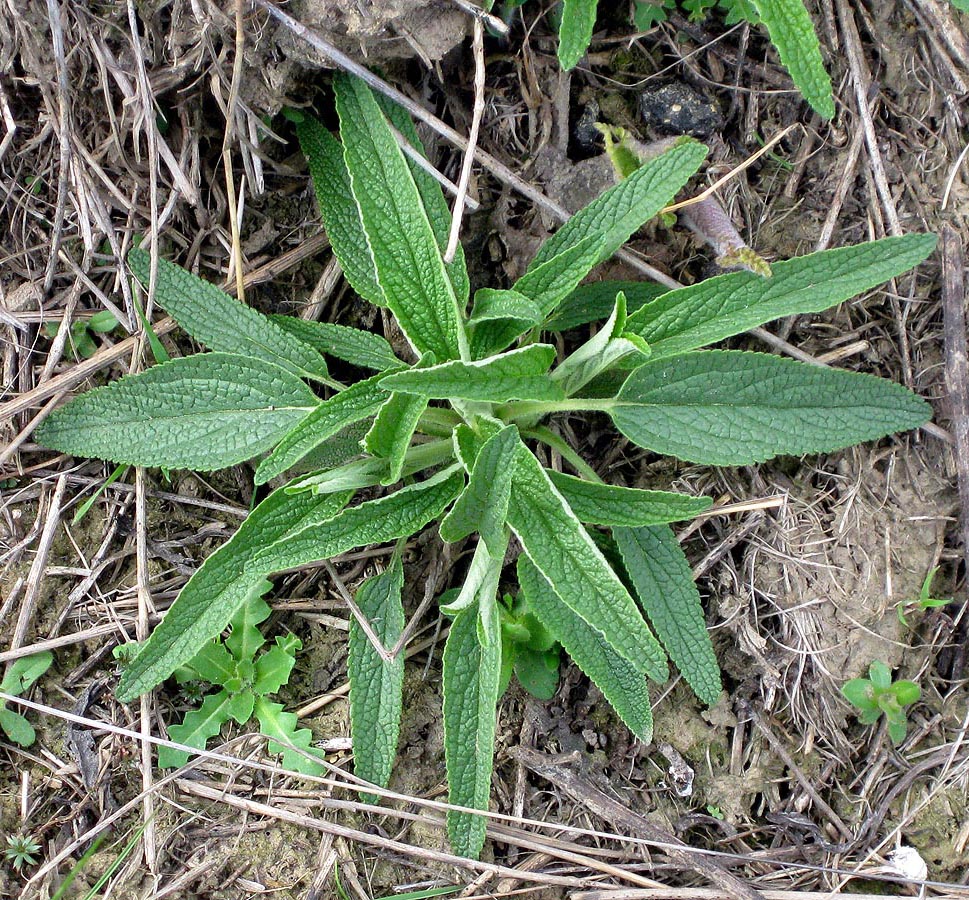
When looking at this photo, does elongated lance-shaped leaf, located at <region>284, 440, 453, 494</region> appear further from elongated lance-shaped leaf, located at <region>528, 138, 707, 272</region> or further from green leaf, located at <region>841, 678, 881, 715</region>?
green leaf, located at <region>841, 678, 881, 715</region>

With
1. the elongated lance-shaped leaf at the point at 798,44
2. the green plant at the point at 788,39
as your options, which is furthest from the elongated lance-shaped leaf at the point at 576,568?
the elongated lance-shaped leaf at the point at 798,44

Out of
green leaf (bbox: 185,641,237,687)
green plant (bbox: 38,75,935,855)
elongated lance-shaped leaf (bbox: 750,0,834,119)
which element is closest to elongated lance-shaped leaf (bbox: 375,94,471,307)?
green plant (bbox: 38,75,935,855)

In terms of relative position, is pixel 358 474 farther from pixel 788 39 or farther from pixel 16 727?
pixel 788 39

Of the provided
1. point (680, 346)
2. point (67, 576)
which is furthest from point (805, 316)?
point (67, 576)

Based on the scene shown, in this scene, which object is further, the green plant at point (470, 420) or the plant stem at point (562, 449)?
the plant stem at point (562, 449)

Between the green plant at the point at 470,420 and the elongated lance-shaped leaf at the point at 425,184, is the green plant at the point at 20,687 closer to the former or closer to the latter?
the green plant at the point at 470,420

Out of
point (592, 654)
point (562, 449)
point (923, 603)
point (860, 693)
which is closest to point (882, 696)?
point (860, 693)
